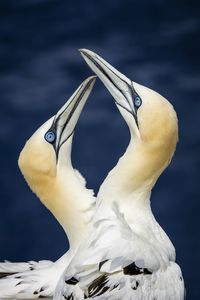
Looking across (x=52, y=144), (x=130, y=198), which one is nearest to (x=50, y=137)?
(x=52, y=144)

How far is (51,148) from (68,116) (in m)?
0.44

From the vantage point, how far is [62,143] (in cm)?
1183

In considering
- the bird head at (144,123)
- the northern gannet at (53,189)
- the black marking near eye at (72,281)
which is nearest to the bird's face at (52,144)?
the northern gannet at (53,189)

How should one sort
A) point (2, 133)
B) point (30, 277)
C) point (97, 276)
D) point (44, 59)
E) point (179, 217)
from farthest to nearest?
1. point (44, 59)
2. point (2, 133)
3. point (179, 217)
4. point (30, 277)
5. point (97, 276)

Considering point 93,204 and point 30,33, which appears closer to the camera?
point 93,204

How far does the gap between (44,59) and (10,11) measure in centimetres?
108

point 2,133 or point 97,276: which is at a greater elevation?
point 2,133

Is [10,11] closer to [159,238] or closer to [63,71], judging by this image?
[63,71]

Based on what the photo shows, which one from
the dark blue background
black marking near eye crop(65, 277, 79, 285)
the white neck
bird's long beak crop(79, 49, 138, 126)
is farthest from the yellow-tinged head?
the dark blue background

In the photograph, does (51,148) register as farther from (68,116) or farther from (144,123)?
(144,123)

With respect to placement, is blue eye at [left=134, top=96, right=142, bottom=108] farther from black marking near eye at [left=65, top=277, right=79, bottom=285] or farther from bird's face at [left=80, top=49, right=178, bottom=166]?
black marking near eye at [left=65, top=277, right=79, bottom=285]

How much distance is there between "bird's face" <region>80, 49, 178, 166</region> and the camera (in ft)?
37.4

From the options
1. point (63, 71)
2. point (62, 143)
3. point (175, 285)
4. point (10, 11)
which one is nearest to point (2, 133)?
point (63, 71)

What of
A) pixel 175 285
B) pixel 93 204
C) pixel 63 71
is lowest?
pixel 175 285
